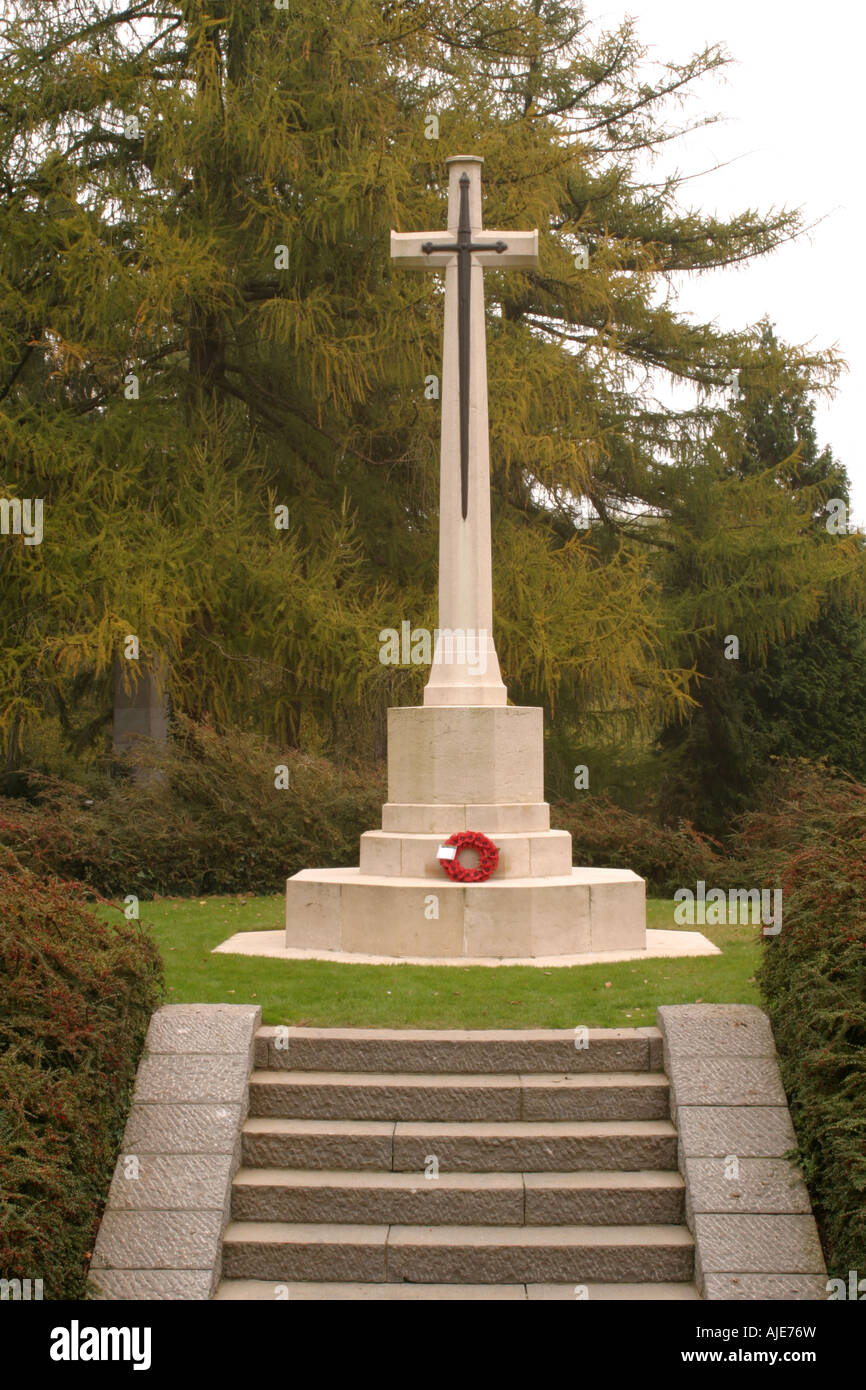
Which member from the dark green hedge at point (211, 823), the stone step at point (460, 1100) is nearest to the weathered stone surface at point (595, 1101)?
the stone step at point (460, 1100)

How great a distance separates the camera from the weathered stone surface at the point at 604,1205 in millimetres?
6281

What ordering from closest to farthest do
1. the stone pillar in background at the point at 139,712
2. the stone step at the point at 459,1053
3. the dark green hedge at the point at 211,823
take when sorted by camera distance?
the stone step at the point at 459,1053 → the dark green hedge at the point at 211,823 → the stone pillar in background at the point at 139,712

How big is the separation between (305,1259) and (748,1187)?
6.13 ft

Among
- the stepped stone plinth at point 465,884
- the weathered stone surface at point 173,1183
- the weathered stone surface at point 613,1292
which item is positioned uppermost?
the stepped stone plinth at point 465,884

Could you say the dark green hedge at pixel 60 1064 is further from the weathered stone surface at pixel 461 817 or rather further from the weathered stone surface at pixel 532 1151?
the weathered stone surface at pixel 461 817

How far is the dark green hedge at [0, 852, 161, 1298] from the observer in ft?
18.0

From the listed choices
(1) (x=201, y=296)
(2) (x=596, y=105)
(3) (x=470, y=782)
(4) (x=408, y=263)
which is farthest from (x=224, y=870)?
(2) (x=596, y=105)

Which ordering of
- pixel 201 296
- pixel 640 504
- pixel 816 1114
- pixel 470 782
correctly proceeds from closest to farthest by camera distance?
1. pixel 816 1114
2. pixel 470 782
3. pixel 201 296
4. pixel 640 504

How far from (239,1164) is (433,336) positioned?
12595 millimetres

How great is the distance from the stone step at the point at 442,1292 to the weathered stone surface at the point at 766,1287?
0.10 metres

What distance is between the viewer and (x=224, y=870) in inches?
549

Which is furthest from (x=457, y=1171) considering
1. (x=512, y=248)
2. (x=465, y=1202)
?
(x=512, y=248)

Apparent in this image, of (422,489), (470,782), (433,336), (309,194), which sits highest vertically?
(309,194)

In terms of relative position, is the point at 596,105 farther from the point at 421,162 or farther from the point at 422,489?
the point at 422,489
